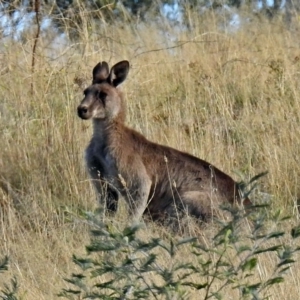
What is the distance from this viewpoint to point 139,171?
6973 millimetres

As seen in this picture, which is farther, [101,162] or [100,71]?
[100,71]

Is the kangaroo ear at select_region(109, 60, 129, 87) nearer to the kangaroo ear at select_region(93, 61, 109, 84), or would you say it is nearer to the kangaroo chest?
the kangaroo ear at select_region(93, 61, 109, 84)

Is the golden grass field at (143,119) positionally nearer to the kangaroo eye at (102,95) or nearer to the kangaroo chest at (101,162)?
the kangaroo chest at (101,162)

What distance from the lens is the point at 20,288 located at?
5137mm

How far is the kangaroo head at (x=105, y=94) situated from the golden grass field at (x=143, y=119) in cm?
62

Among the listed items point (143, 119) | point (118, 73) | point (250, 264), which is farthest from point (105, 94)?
point (250, 264)

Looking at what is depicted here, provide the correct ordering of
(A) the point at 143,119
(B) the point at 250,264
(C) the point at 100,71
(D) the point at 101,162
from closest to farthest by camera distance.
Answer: (B) the point at 250,264, (D) the point at 101,162, (C) the point at 100,71, (A) the point at 143,119

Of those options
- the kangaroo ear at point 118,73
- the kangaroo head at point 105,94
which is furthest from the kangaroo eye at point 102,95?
the kangaroo ear at point 118,73

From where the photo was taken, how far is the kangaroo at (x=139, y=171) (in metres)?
6.84

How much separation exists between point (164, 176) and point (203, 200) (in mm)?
457

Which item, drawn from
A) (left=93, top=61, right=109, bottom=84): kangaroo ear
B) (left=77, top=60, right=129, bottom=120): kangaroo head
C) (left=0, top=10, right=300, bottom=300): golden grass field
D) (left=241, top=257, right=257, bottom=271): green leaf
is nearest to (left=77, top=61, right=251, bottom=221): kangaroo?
(left=77, top=60, right=129, bottom=120): kangaroo head

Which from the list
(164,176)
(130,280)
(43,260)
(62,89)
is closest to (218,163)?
(164,176)

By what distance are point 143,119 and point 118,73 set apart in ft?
5.12

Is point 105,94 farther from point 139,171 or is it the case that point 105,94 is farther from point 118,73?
point 139,171
